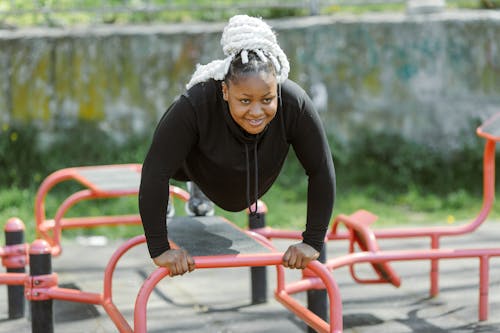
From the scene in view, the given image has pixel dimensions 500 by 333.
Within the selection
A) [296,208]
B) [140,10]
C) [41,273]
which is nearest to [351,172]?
[296,208]

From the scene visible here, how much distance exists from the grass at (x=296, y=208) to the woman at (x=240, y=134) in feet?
9.62

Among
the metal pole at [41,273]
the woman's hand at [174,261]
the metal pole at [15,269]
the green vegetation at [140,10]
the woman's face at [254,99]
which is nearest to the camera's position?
the woman's face at [254,99]

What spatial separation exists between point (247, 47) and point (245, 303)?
1960 mm

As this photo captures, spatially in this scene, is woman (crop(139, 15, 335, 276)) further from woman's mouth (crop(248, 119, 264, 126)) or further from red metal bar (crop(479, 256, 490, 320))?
red metal bar (crop(479, 256, 490, 320))

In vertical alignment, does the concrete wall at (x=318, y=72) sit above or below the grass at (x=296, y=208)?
above

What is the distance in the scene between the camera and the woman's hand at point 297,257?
3.23 m

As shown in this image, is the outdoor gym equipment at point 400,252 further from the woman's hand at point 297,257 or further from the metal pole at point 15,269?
the metal pole at point 15,269

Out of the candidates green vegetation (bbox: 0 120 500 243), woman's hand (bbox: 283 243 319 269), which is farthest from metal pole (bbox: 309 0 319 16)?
woman's hand (bbox: 283 243 319 269)

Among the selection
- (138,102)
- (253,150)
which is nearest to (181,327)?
(253,150)

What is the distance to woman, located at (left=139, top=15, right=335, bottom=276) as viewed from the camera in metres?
3.06

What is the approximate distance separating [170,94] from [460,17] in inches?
97.8

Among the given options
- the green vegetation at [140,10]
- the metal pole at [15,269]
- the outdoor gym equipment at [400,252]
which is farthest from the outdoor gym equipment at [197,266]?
the green vegetation at [140,10]

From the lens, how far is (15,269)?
4426mm

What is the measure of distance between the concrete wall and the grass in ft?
2.20
